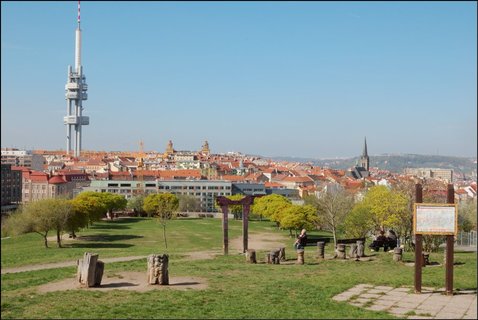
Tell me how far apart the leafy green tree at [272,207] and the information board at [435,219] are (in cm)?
4386

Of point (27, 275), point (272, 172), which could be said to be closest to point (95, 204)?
point (27, 275)

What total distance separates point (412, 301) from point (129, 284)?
7442 mm

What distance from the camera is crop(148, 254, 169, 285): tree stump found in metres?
15.9

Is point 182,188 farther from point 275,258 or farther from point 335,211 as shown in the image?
point 275,258

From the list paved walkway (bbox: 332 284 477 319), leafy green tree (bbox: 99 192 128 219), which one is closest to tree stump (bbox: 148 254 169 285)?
paved walkway (bbox: 332 284 477 319)

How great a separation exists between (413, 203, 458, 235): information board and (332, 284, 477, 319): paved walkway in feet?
4.89

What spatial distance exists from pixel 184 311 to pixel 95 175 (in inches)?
5207

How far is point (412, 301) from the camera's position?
1345 centimetres

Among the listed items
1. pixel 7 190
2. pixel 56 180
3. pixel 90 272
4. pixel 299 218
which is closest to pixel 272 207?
pixel 299 218

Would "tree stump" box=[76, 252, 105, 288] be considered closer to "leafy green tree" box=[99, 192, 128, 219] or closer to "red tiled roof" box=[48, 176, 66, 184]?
"leafy green tree" box=[99, 192, 128, 219]

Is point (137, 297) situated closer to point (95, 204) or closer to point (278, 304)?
point (278, 304)

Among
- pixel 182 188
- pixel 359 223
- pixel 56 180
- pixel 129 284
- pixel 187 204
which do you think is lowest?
pixel 187 204

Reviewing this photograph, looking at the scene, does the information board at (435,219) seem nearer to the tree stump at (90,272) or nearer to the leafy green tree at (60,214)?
the tree stump at (90,272)

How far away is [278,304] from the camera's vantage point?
1307 centimetres
